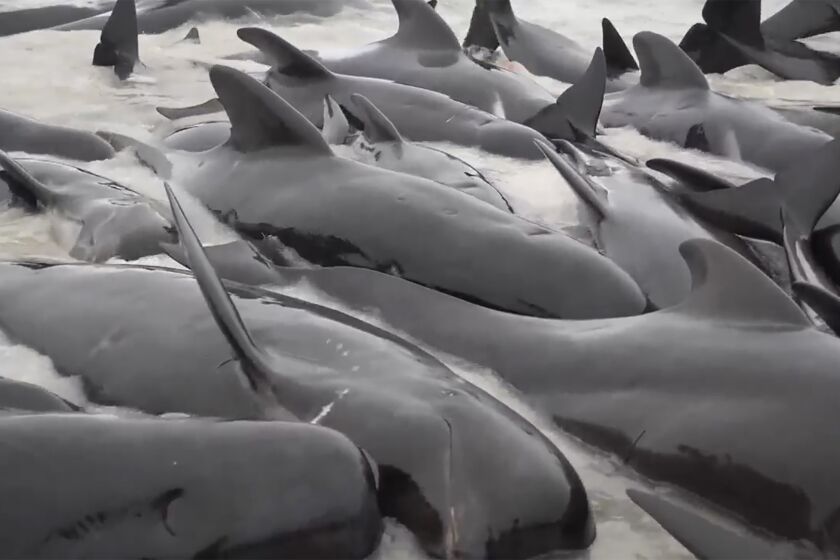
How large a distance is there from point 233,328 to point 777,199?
2.09m

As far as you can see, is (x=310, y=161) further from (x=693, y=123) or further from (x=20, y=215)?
(x=693, y=123)

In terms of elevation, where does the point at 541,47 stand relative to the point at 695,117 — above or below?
below

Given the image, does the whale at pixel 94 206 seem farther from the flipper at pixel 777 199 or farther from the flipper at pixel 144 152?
the flipper at pixel 777 199

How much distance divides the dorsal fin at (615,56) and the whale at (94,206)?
3612 millimetres

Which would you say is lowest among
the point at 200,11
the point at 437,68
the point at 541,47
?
the point at 200,11

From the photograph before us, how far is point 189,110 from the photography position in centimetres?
534

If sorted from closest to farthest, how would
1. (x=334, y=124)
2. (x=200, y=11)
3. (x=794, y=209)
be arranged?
(x=794, y=209) < (x=334, y=124) < (x=200, y=11)

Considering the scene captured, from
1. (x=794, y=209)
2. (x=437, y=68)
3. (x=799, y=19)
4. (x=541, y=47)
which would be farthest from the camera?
(x=799, y=19)

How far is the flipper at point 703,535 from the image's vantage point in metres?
1.85

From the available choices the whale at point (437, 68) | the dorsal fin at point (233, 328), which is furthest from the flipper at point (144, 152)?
the dorsal fin at point (233, 328)

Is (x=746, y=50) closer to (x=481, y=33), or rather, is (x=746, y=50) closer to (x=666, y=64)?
(x=666, y=64)

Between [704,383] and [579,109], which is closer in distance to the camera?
[704,383]

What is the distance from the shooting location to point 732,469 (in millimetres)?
2018

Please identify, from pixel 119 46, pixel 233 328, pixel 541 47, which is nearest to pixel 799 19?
pixel 541 47
